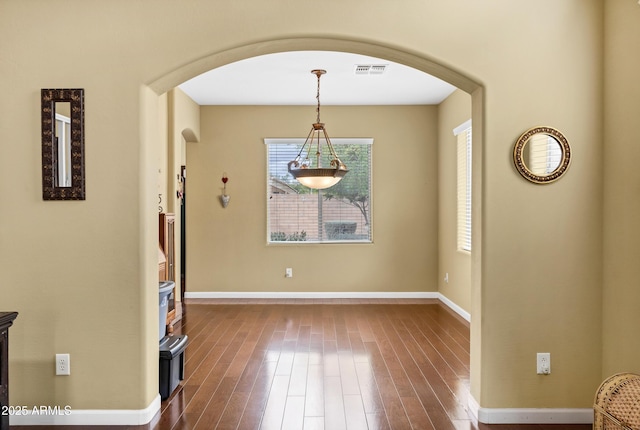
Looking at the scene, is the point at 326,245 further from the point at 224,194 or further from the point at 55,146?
the point at 55,146

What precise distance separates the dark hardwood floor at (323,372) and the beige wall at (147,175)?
461 mm

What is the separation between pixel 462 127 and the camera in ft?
19.3

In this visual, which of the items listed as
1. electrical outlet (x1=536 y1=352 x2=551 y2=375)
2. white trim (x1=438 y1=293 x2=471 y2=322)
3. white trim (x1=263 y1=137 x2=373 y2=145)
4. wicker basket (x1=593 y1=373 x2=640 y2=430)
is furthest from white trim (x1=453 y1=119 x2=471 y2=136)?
wicker basket (x1=593 y1=373 x2=640 y2=430)

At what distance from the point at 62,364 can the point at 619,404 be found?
9.98 feet

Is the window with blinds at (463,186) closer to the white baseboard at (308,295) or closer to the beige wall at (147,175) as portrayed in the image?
the white baseboard at (308,295)

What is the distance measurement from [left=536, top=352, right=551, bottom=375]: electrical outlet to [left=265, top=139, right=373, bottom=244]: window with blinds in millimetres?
4342

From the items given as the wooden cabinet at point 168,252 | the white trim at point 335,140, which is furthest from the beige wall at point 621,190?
the white trim at point 335,140

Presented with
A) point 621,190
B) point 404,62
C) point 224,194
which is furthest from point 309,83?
point 621,190

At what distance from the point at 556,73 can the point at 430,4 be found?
0.87 m

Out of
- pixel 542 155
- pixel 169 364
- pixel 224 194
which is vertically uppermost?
pixel 542 155

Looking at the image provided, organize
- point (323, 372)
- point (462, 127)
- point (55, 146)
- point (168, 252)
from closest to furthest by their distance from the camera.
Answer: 1. point (55, 146)
2. point (323, 372)
3. point (168, 252)
4. point (462, 127)

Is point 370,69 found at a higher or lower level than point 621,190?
higher

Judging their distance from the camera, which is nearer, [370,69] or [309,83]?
[370,69]

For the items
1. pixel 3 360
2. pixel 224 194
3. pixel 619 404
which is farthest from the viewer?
pixel 224 194
